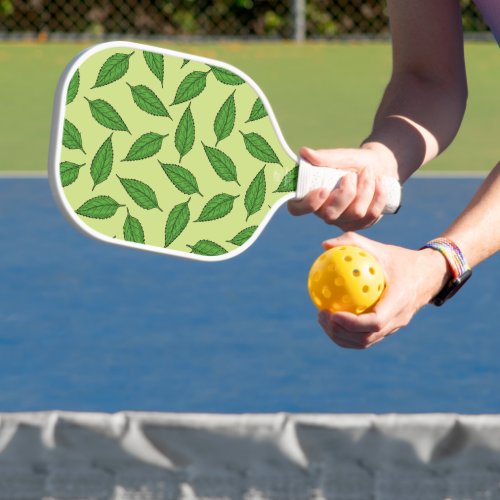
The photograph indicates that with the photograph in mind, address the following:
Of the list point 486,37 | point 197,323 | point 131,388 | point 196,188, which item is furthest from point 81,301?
point 486,37

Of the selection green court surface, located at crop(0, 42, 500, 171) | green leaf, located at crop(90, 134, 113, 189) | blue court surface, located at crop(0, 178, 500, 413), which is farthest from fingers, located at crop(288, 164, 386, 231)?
green court surface, located at crop(0, 42, 500, 171)

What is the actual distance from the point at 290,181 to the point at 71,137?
1.32 ft

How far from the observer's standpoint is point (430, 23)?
2.50 m

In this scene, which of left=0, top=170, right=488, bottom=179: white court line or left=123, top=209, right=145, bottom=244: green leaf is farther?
left=0, top=170, right=488, bottom=179: white court line

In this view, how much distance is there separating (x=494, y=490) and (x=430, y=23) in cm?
80

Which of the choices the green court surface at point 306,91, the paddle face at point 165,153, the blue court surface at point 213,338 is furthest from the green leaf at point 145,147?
the green court surface at point 306,91

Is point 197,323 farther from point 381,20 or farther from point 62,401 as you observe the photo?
point 381,20

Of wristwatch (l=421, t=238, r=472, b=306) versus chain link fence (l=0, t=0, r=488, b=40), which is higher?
wristwatch (l=421, t=238, r=472, b=306)

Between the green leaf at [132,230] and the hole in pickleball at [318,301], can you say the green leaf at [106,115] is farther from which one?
the hole in pickleball at [318,301]

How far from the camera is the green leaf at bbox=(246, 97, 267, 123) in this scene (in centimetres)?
248

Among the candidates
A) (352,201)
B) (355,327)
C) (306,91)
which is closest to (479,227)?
(352,201)

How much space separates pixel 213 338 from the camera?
4.89 metres

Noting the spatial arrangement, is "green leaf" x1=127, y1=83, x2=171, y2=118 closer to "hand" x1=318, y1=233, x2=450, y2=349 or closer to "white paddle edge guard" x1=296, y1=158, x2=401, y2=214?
"white paddle edge guard" x1=296, y1=158, x2=401, y2=214

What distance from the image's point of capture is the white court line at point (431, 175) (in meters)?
7.27
